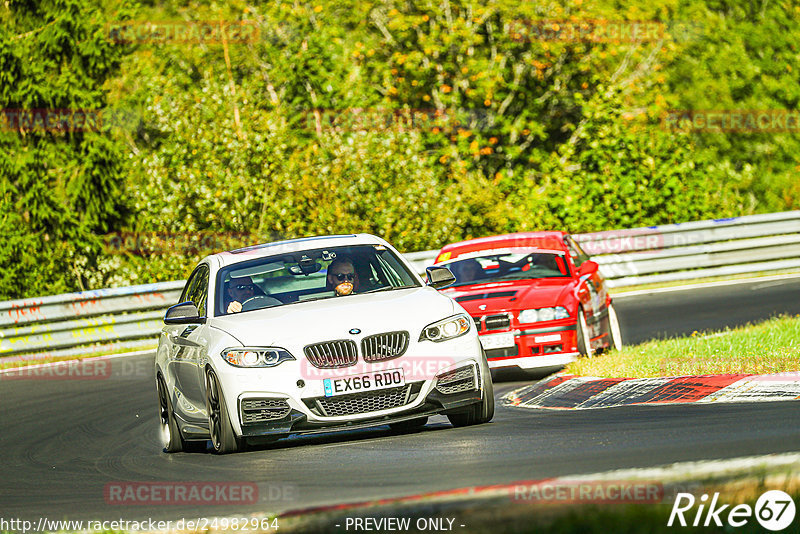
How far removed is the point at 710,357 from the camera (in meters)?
12.2

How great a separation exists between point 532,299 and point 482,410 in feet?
14.4

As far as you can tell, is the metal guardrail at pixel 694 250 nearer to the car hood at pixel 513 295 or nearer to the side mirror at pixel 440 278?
the car hood at pixel 513 295

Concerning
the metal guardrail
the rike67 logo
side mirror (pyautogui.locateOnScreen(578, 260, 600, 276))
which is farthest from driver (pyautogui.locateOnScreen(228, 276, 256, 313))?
the metal guardrail

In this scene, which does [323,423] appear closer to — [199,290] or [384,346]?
[384,346]

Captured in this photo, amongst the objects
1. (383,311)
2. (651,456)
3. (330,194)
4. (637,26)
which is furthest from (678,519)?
(637,26)

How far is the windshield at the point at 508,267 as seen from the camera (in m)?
15.4

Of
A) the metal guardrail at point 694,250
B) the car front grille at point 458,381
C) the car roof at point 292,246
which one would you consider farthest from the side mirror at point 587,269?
the metal guardrail at point 694,250

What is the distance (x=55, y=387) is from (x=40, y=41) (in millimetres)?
12843

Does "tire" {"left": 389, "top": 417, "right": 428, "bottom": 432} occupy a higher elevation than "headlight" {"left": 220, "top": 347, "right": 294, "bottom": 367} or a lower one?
lower

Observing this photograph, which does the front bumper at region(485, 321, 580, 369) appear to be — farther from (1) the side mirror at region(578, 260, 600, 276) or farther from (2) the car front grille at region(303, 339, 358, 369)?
(2) the car front grille at region(303, 339, 358, 369)

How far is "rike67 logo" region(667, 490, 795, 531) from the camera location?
5051 millimetres

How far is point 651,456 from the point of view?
754 cm

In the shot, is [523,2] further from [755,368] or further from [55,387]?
[755,368]

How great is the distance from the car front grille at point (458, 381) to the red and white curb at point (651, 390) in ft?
5.26
